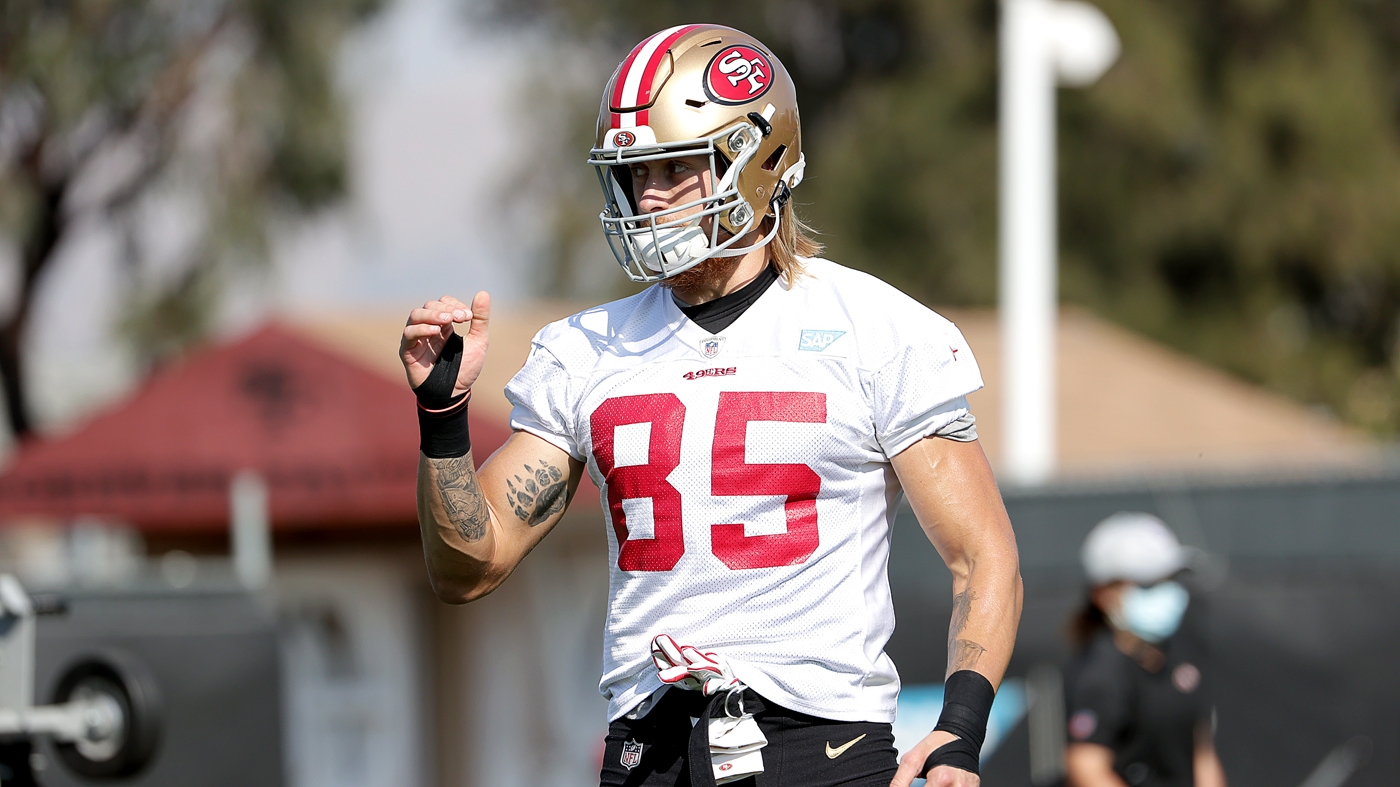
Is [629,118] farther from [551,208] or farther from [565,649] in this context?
[551,208]

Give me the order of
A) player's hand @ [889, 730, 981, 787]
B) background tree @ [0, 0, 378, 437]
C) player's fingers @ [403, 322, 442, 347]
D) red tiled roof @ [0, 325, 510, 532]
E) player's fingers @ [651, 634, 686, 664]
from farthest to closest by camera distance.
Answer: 1. background tree @ [0, 0, 378, 437]
2. red tiled roof @ [0, 325, 510, 532]
3. player's fingers @ [403, 322, 442, 347]
4. player's fingers @ [651, 634, 686, 664]
5. player's hand @ [889, 730, 981, 787]

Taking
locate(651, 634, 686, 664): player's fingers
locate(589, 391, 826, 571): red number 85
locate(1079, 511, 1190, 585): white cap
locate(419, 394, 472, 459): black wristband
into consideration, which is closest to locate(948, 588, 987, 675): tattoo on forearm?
locate(589, 391, 826, 571): red number 85

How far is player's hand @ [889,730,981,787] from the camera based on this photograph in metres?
2.68

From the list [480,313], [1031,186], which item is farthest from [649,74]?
[1031,186]

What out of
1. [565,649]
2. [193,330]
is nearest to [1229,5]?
[193,330]

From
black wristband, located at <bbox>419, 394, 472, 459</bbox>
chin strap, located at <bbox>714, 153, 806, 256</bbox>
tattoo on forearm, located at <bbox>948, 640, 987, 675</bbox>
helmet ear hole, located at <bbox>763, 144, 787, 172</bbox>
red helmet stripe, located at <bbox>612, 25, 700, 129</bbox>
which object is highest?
red helmet stripe, located at <bbox>612, 25, 700, 129</bbox>

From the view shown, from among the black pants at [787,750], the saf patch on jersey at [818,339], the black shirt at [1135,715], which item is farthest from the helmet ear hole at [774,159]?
the black shirt at [1135,715]

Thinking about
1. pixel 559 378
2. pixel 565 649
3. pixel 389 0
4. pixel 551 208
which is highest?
pixel 389 0

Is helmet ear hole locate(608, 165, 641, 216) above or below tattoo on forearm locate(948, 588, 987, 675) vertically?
above

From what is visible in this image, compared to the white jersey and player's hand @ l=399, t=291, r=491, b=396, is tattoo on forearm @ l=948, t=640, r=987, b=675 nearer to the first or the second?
the white jersey

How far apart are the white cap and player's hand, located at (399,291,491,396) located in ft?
11.6

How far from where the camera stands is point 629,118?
121 inches

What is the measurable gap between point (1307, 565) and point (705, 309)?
5.58 metres

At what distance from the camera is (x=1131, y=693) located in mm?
5770
